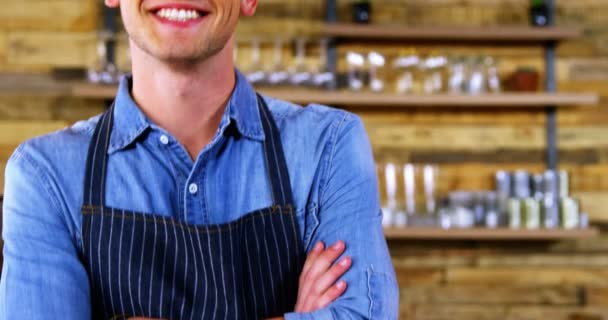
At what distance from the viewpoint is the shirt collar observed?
136 cm

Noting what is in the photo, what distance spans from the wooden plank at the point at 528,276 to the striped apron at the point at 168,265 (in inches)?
101

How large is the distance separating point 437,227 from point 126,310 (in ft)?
7.62

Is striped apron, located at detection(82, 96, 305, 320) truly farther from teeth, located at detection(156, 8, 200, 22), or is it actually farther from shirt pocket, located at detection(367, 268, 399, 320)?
teeth, located at detection(156, 8, 200, 22)

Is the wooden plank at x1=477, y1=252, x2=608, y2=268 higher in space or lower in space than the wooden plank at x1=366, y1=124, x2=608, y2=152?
lower

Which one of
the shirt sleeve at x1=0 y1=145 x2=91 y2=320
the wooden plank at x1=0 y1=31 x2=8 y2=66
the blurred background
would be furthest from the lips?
the wooden plank at x1=0 y1=31 x2=8 y2=66

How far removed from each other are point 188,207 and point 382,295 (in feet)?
1.13

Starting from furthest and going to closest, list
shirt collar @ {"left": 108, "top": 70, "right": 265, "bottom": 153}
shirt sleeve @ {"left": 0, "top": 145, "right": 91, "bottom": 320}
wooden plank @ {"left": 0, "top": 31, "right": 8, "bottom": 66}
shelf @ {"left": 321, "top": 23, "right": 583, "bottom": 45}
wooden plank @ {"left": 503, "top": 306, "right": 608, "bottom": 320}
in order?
wooden plank @ {"left": 503, "top": 306, "right": 608, "bottom": 320} < wooden plank @ {"left": 0, "top": 31, "right": 8, "bottom": 66} < shelf @ {"left": 321, "top": 23, "right": 583, "bottom": 45} < shirt collar @ {"left": 108, "top": 70, "right": 265, "bottom": 153} < shirt sleeve @ {"left": 0, "top": 145, "right": 91, "bottom": 320}

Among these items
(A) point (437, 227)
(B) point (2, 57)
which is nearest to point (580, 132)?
(A) point (437, 227)

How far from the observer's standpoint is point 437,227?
3.48m

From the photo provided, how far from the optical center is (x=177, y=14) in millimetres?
1248

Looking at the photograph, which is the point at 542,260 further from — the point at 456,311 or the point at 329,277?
the point at 329,277

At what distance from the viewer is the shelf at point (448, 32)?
355cm

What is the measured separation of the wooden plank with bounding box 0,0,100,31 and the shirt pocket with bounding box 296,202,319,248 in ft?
8.44

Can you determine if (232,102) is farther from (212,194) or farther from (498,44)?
(498,44)
